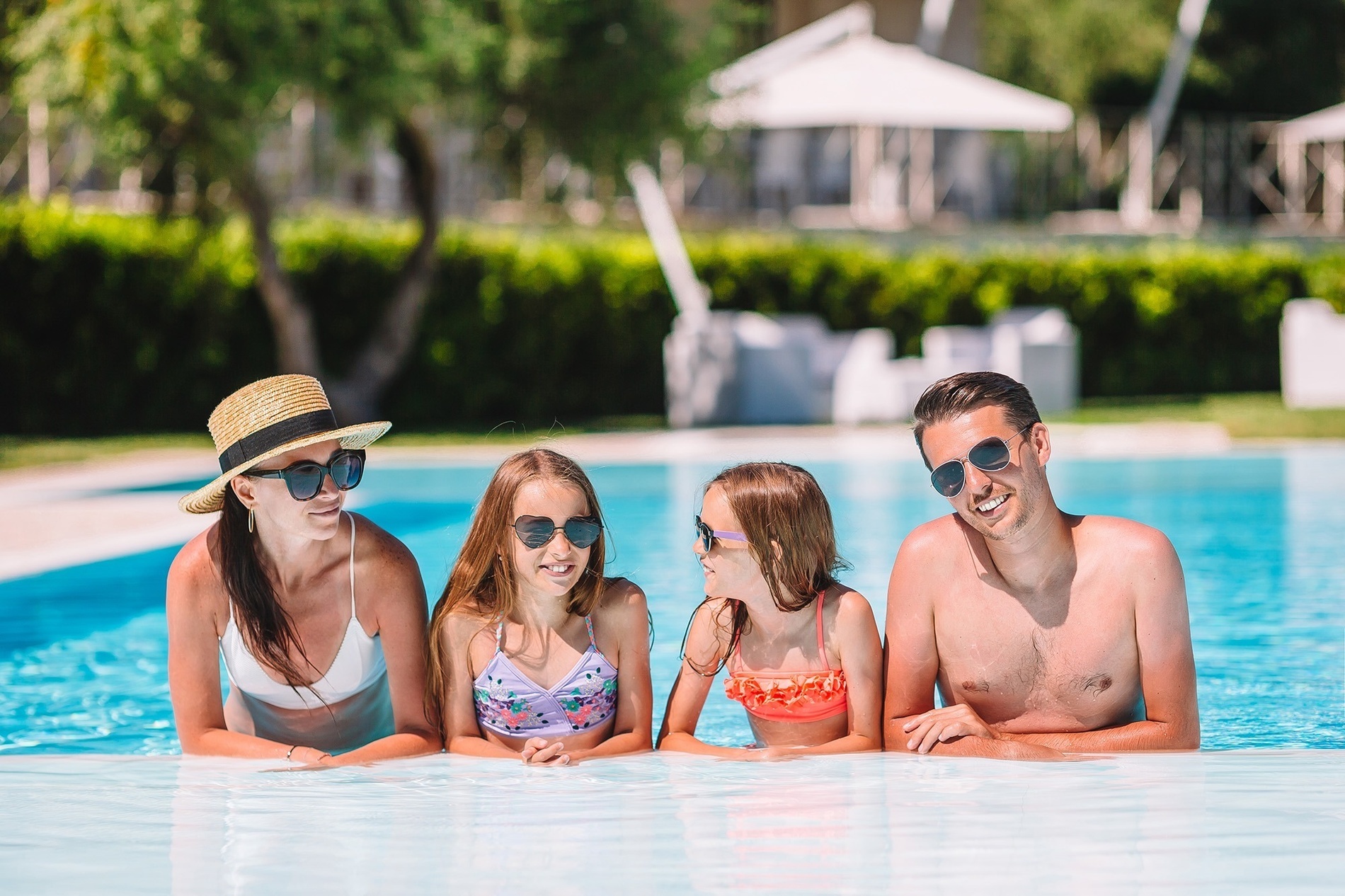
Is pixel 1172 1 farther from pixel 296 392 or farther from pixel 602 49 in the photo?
pixel 296 392

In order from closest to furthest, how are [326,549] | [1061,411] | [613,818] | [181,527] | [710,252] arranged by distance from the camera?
1. [613,818]
2. [326,549]
3. [181,527]
4. [1061,411]
5. [710,252]

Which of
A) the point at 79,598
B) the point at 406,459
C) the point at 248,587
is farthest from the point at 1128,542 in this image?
the point at 406,459

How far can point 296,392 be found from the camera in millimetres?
3730

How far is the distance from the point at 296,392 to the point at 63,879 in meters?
1.31

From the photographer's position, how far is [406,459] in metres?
13.4

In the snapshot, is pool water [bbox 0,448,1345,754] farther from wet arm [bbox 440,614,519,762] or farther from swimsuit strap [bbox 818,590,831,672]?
swimsuit strap [bbox 818,590,831,672]

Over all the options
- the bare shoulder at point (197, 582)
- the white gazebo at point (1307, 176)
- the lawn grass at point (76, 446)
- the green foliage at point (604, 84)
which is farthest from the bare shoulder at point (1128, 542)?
the white gazebo at point (1307, 176)

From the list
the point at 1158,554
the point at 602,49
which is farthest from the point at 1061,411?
the point at 1158,554

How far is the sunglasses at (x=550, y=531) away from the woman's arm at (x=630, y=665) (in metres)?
0.28

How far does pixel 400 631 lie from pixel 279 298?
1204cm

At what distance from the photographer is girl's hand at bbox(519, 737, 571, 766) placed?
3.70m

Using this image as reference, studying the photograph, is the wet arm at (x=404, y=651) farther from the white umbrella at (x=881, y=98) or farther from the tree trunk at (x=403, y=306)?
the white umbrella at (x=881, y=98)

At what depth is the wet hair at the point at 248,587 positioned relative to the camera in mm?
3752

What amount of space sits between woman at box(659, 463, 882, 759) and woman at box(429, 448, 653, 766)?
0.16 meters
